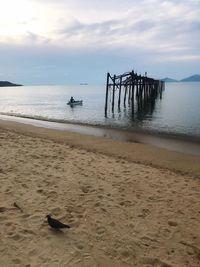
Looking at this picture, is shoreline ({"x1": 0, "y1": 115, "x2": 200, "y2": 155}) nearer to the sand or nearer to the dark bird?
the sand

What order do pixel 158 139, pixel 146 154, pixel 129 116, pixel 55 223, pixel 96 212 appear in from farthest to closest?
pixel 129 116
pixel 158 139
pixel 146 154
pixel 96 212
pixel 55 223

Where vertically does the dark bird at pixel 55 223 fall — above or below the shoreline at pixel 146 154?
above

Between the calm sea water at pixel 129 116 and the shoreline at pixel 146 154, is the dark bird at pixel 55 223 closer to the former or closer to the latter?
the shoreline at pixel 146 154

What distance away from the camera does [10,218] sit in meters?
5.69

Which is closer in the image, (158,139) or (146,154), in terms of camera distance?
(146,154)

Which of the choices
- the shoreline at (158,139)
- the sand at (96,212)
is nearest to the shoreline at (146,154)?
the shoreline at (158,139)

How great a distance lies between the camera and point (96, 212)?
6.18 metres

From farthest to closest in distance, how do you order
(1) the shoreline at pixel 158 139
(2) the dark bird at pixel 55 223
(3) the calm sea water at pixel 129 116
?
1. (3) the calm sea water at pixel 129 116
2. (1) the shoreline at pixel 158 139
3. (2) the dark bird at pixel 55 223

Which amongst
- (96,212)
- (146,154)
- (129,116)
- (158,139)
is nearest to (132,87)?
(129,116)

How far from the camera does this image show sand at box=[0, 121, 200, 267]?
479 centimetres

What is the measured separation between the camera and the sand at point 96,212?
479cm

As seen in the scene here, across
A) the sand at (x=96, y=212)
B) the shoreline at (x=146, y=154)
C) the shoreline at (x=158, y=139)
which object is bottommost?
the shoreline at (x=158, y=139)

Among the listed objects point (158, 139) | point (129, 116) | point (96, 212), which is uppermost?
point (96, 212)

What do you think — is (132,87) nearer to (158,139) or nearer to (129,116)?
(129,116)
